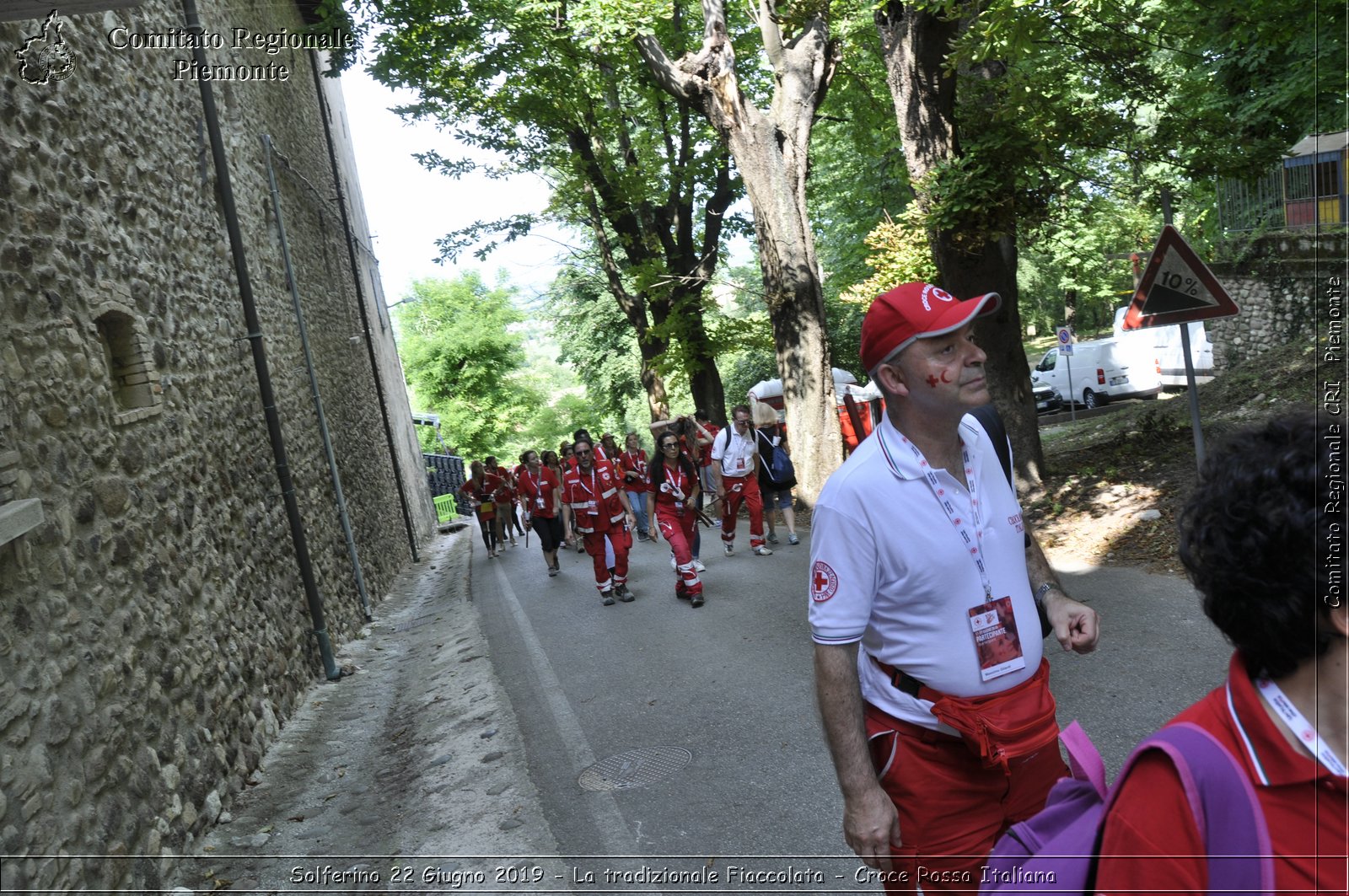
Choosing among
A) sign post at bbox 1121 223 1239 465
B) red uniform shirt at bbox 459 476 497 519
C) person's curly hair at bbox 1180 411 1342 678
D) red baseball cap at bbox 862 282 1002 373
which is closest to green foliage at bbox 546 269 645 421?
red uniform shirt at bbox 459 476 497 519

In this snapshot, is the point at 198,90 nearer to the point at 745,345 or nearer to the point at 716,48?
the point at 716,48

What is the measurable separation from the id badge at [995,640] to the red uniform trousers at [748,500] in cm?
1018

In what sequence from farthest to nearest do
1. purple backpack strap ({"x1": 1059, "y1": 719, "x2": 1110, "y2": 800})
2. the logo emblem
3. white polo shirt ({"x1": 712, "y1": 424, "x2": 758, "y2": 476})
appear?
white polo shirt ({"x1": 712, "y1": 424, "x2": 758, "y2": 476}) < the logo emblem < purple backpack strap ({"x1": 1059, "y1": 719, "x2": 1110, "y2": 800})

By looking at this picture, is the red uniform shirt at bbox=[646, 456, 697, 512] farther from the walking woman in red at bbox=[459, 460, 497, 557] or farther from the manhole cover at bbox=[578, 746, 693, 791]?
the walking woman in red at bbox=[459, 460, 497, 557]

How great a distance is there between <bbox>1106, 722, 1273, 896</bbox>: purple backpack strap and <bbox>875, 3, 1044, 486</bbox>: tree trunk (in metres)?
9.53

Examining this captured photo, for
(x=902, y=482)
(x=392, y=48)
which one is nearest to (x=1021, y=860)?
(x=902, y=482)

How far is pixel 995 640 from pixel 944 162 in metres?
9.01

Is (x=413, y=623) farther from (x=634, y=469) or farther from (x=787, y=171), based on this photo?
(x=787, y=171)

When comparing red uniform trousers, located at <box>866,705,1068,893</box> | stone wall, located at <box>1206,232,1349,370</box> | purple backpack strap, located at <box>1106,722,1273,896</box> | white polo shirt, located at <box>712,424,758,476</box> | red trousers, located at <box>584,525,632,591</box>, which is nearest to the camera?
purple backpack strap, located at <box>1106,722,1273,896</box>

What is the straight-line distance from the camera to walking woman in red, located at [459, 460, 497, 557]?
68.7 ft

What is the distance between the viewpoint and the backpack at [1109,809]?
53.3 inches

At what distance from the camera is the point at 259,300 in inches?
419

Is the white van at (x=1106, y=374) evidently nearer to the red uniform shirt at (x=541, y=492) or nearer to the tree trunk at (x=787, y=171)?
the tree trunk at (x=787, y=171)

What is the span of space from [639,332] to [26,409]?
19.1 m
